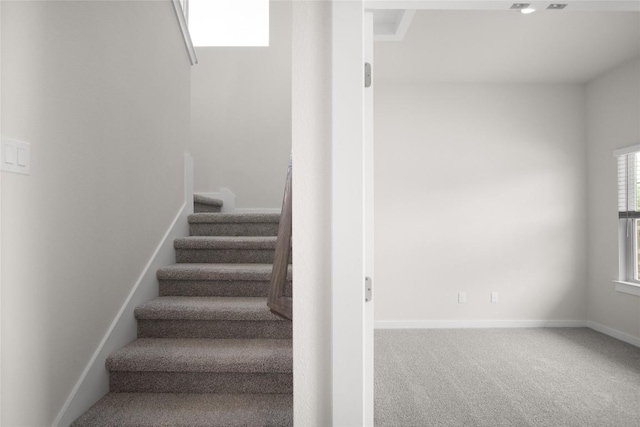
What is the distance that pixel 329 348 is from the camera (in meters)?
1.18

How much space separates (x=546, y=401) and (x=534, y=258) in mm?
2231

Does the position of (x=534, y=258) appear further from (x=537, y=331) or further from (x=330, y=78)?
(x=330, y=78)

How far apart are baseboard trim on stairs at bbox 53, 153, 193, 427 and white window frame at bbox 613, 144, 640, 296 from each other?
417 centimetres

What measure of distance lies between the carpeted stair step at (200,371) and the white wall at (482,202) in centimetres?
267

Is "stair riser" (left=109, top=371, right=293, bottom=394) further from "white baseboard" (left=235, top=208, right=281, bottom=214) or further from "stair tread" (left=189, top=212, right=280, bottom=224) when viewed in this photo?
"white baseboard" (left=235, top=208, right=281, bottom=214)

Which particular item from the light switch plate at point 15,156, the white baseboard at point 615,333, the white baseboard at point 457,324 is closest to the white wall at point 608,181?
the white baseboard at point 615,333

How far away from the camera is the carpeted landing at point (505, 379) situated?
247 cm

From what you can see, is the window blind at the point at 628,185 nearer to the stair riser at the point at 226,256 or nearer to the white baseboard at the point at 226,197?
the stair riser at the point at 226,256

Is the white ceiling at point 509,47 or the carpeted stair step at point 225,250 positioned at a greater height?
the white ceiling at point 509,47

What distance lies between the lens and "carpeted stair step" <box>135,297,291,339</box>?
7.50ft

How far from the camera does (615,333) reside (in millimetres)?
4109

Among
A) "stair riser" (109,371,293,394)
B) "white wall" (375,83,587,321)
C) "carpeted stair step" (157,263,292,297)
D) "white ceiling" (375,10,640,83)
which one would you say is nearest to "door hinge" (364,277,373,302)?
"stair riser" (109,371,293,394)

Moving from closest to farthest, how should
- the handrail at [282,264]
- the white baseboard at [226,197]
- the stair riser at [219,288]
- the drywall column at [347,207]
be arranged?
the drywall column at [347,207] < the handrail at [282,264] < the stair riser at [219,288] < the white baseboard at [226,197]

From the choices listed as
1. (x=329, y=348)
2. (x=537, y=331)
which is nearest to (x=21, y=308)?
(x=329, y=348)
